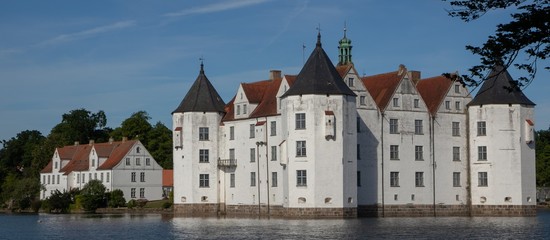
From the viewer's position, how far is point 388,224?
159 feet

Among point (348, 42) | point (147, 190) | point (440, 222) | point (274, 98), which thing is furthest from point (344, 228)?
point (147, 190)

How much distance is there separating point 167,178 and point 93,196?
43.6 feet

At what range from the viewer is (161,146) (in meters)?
99.0

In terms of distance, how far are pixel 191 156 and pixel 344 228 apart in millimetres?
22643

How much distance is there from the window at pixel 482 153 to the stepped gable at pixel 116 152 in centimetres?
3574

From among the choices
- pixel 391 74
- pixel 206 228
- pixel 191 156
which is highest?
pixel 391 74

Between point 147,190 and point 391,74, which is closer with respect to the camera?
point 391,74

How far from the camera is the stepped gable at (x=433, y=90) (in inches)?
2450

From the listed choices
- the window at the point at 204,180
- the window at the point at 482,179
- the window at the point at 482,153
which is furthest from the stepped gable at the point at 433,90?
the window at the point at 204,180

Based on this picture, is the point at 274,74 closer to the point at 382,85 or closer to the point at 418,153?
the point at 382,85

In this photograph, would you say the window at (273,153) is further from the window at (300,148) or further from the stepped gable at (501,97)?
the stepped gable at (501,97)

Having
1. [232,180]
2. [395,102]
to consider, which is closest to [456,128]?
[395,102]

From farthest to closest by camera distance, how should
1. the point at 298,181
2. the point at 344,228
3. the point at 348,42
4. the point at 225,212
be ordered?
the point at 348,42
the point at 225,212
the point at 298,181
the point at 344,228

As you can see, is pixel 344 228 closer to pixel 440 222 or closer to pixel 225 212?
pixel 440 222
